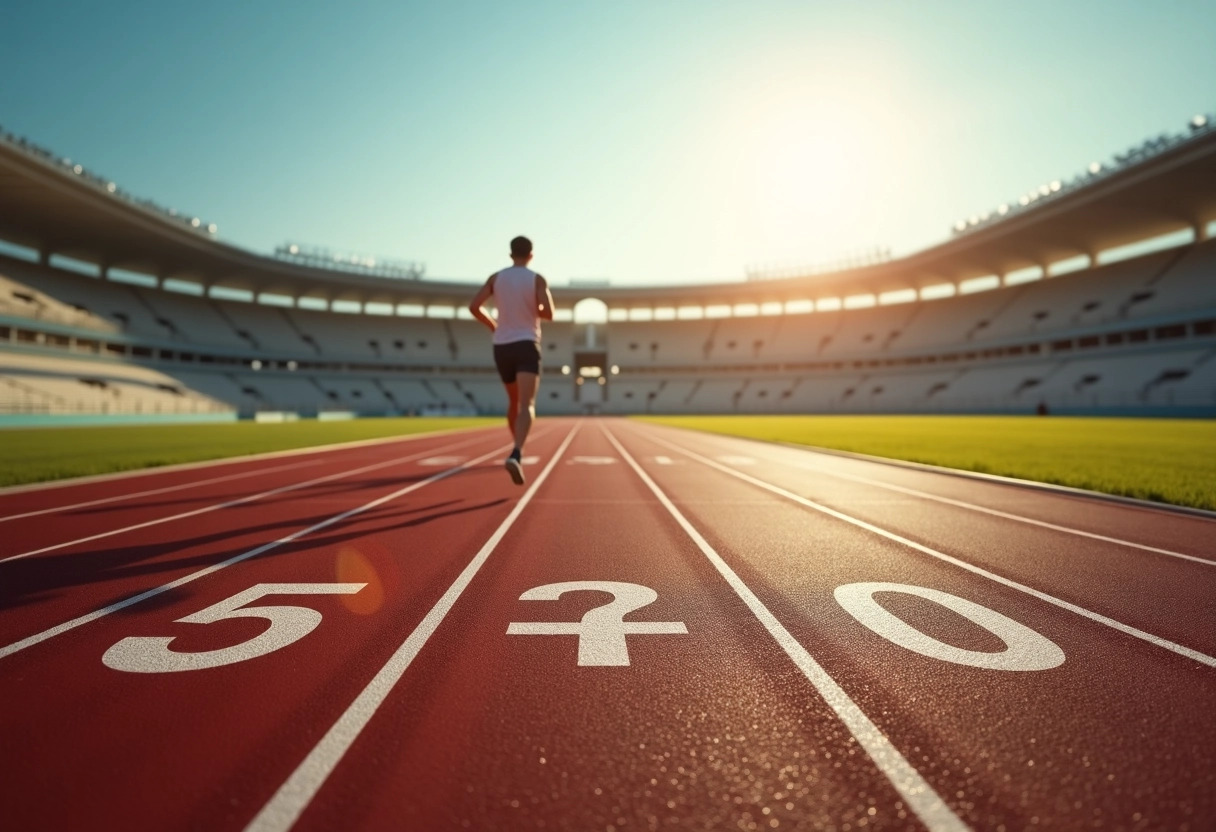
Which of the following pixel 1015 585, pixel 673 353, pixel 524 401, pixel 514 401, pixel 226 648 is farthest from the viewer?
pixel 673 353

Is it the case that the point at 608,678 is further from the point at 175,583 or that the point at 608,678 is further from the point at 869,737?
the point at 175,583

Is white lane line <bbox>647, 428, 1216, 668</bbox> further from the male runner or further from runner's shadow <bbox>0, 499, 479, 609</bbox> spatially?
runner's shadow <bbox>0, 499, 479, 609</bbox>

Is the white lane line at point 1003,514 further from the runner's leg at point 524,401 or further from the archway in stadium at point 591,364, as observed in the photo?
the archway in stadium at point 591,364

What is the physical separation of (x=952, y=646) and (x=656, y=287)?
227 feet

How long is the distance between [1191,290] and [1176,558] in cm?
5397

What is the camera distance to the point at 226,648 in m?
2.79

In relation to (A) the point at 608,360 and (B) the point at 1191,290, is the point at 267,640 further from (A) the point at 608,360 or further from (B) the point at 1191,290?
(A) the point at 608,360

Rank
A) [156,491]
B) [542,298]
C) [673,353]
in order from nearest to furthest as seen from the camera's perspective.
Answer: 1. [542,298]
2. [156,491]
3. [673,353]

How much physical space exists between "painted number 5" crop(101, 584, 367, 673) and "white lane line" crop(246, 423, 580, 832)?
1.95 feet

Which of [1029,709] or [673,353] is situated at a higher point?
[673,353]

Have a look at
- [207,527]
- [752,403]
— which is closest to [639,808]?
[207,527]

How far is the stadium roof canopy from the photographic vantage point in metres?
37.2

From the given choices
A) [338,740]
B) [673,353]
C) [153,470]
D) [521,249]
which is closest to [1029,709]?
[338,740]

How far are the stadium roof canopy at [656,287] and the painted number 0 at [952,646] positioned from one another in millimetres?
45556
